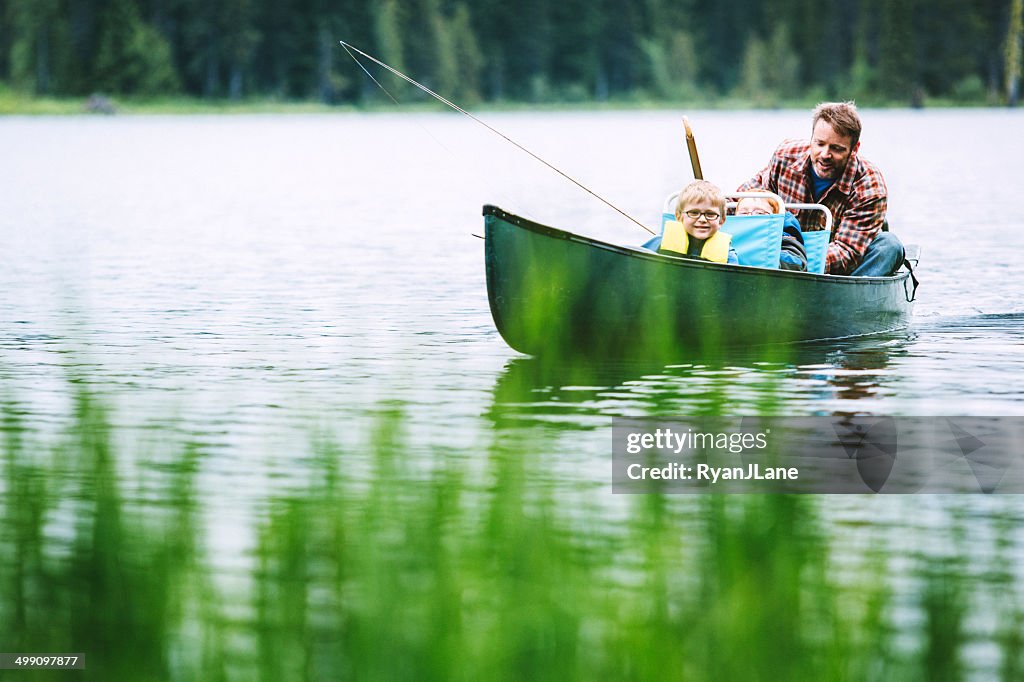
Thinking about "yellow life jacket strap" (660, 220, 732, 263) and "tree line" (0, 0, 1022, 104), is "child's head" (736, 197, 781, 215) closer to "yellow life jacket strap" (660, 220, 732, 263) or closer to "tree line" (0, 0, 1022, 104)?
"yellow life jacket strap" (660, 220, 732, 263)

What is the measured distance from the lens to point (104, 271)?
1784 cm

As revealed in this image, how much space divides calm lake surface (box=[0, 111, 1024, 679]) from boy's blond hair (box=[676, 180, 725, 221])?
1008 mm

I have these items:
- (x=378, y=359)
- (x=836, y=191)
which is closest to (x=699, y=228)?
(x=836, y=191)

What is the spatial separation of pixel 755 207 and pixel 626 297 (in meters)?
1.26

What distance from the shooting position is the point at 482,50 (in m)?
123

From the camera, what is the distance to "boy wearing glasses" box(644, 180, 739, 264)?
1059 centimetres

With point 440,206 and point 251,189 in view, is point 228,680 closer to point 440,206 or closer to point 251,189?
point 440,206

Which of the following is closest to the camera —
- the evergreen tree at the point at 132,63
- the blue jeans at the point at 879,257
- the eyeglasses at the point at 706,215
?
the eyeglasses at the point at 706,215

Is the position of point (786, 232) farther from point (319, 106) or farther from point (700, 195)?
point (319, 106)

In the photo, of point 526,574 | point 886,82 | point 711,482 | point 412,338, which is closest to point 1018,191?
point 412,338

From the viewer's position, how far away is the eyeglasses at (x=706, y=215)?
1070cm

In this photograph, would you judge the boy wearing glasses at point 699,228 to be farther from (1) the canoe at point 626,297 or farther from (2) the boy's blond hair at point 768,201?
(2) the boy's blond hair at point 768,201

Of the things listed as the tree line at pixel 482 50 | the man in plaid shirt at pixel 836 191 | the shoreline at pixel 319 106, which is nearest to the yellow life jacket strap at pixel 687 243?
the man in plaid shirt at pixel 836 191

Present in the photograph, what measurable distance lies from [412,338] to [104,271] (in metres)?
6.26
